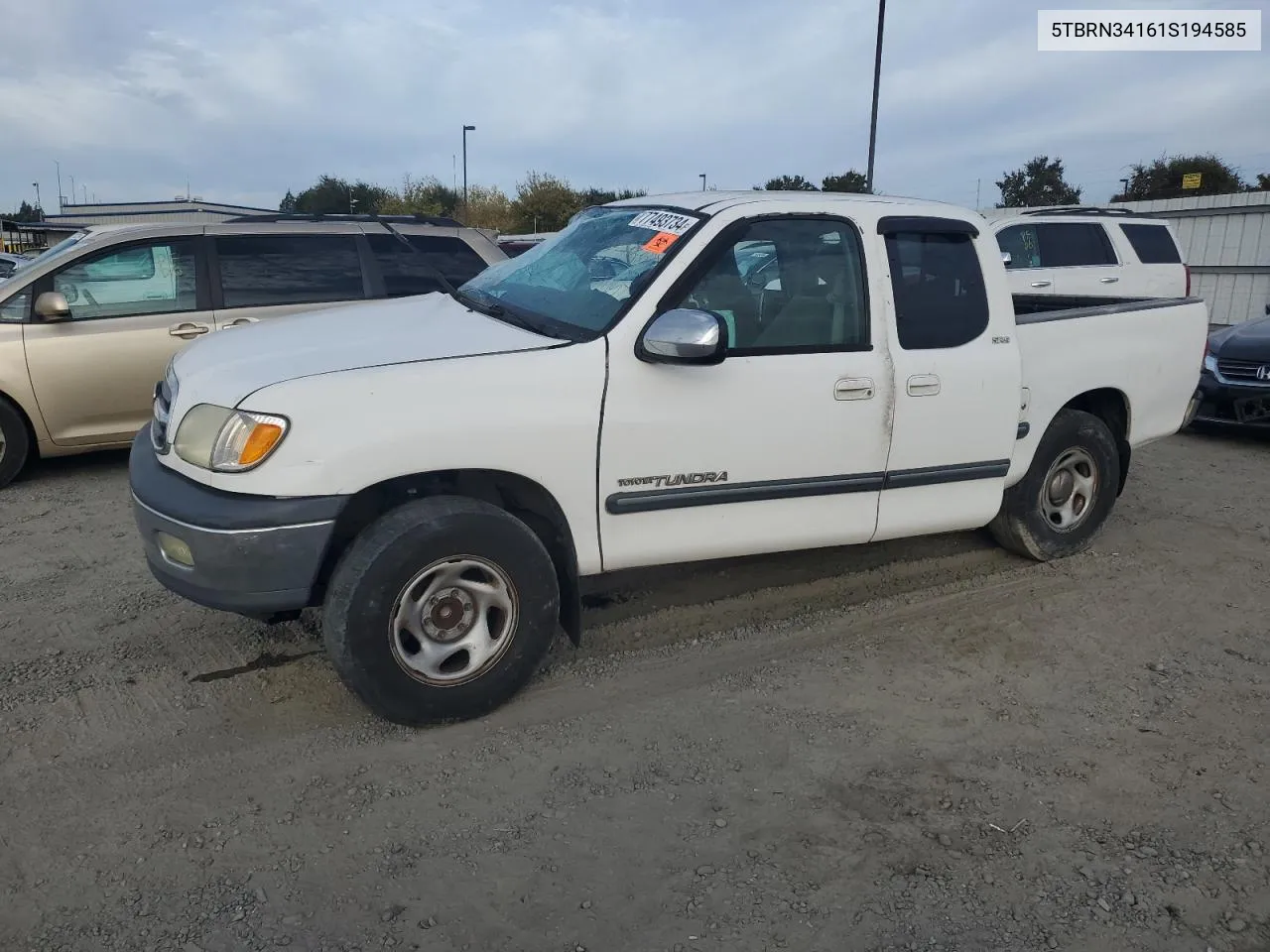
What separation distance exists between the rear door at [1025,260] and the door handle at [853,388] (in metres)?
7.78

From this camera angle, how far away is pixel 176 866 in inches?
109

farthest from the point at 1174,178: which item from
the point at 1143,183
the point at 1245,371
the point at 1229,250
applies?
the point at 1245,371

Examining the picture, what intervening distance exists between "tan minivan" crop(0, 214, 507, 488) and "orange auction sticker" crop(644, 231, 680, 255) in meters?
3.43

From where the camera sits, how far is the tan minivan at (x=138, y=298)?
21.2 feet

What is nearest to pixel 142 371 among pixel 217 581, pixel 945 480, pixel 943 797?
pixel 217 581

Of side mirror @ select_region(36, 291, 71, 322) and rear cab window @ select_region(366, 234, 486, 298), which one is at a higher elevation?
rear cab window @ select_region(366, 234, 486, 298)

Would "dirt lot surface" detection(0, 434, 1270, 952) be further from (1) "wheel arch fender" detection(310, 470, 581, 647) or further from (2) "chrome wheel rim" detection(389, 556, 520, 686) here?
(1) "wheel arch fender" detection(310, 470, 581, 647)

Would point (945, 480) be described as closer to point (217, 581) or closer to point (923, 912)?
point (923, 912)

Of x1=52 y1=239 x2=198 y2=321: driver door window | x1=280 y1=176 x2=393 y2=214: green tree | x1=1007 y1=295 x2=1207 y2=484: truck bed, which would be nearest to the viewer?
x1=1007 y1=295 x2=1207 y2=484: truck bed

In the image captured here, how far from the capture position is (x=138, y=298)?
22.3 ft

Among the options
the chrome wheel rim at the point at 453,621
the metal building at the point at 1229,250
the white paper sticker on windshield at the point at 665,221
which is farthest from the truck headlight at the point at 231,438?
the metal building at the point at 1229,250

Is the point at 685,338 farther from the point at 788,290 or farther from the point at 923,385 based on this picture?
the point at 923,385

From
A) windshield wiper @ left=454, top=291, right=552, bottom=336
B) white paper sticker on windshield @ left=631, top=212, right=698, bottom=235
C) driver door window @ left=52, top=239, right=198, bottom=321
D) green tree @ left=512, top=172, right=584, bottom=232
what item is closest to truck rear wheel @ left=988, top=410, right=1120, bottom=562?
white paper sticker on windshield @ left=631, top=212, right=698, bottom=235

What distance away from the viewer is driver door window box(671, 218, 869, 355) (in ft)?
12.8
